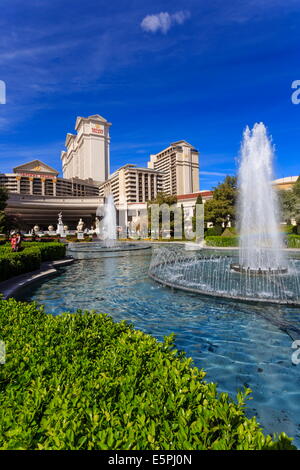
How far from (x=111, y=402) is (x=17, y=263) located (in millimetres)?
11796

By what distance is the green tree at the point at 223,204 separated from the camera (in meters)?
41.2

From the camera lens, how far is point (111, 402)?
238 centimetres

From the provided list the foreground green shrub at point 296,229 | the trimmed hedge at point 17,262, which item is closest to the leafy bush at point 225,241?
the foreground green shrub at point 296,229

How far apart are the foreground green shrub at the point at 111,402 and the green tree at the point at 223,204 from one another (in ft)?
129

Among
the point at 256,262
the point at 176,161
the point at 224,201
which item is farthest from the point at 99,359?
the point at 176,161

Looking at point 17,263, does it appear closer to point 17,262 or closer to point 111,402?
point 17,262

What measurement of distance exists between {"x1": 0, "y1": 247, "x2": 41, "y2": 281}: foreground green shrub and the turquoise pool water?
60.0 inches

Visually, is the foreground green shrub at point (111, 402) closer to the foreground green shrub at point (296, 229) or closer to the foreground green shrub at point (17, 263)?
the foreground green shrub at point (17, 263)

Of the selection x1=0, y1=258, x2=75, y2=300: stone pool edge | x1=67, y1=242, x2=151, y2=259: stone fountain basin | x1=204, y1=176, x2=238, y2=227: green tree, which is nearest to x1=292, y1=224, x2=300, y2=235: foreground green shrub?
x1=204, y1=176, x2=238, y2=227: green tree

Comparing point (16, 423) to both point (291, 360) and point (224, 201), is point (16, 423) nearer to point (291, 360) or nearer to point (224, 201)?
point (291, 360)

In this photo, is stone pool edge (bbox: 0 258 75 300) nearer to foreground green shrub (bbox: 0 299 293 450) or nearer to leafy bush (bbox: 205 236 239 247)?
foreground green shrub (bbox: 0 299 293 450)

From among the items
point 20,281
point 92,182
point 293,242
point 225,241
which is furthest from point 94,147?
point 20,281

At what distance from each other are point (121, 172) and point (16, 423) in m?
127

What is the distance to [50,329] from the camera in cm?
407
